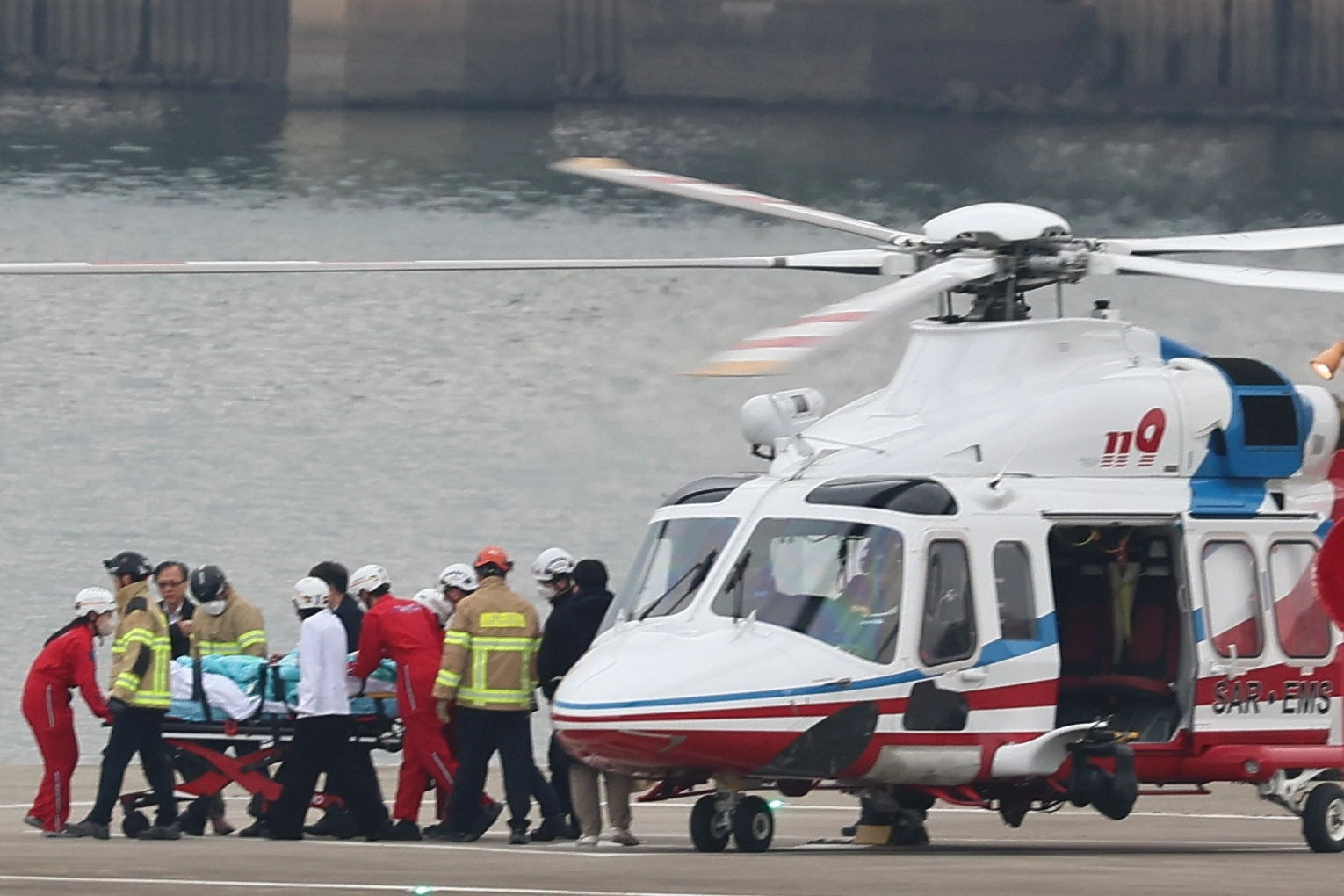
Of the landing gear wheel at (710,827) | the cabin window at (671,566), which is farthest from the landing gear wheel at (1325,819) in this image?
the cabin window at (671,566)

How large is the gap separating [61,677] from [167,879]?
2.77 m

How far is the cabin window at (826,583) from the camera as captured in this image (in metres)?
9.60

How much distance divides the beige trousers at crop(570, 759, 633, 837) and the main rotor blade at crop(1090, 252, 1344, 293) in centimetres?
300

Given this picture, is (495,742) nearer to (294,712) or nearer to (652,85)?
(294,712)

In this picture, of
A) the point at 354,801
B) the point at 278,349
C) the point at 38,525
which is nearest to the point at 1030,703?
the point at 354,801

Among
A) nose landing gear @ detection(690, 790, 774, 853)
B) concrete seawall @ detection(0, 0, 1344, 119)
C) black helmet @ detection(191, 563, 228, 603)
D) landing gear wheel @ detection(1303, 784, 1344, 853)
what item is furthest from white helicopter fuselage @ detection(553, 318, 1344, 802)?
concrete seawall @ detection(0, 0, 1344, 119)

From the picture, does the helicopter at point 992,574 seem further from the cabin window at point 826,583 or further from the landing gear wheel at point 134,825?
the landing gear wheel at point 134,825

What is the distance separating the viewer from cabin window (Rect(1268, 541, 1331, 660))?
34.9 ft

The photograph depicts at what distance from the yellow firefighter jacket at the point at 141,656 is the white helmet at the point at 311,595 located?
2.06ft

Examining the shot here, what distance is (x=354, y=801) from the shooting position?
1076 cm

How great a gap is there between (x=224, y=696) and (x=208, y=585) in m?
0.71

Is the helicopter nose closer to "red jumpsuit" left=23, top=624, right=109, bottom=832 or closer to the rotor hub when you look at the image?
the rotor hub

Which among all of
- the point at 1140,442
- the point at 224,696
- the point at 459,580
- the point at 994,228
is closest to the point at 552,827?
the point at 459,580

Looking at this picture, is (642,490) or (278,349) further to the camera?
(278,349)
